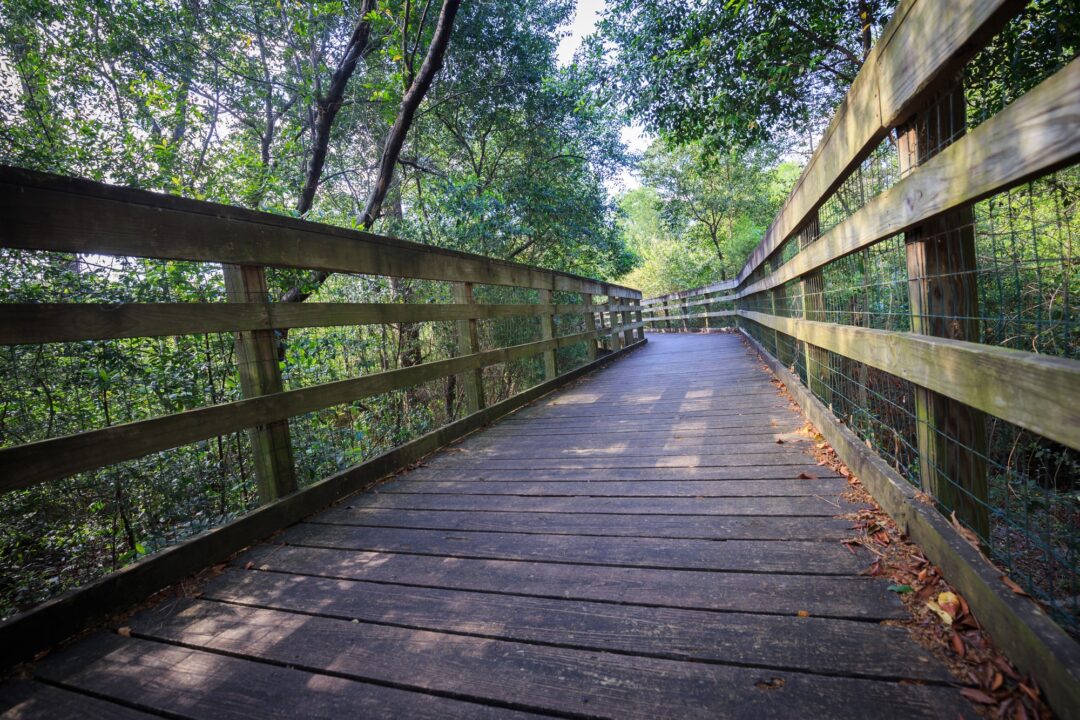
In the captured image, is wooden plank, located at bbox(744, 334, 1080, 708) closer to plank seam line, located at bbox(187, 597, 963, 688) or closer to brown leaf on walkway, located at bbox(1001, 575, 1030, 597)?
brown leaf on walkway, located at bbox(1001, 575, 1030, 597)

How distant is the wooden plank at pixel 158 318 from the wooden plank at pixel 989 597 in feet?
7.74

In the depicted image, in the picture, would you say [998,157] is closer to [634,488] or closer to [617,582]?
[617,582]

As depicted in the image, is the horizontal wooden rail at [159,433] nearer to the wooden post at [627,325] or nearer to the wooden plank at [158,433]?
the wooden plank at [158,433]

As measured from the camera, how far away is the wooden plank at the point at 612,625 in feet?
3.69

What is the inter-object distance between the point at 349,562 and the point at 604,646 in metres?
1.05

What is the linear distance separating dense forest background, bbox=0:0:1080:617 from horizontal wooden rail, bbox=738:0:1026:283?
200mm

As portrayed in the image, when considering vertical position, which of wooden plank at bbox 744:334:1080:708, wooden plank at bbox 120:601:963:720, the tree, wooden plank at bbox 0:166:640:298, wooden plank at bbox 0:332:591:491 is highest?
the tree

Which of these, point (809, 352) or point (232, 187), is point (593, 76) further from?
point (809, 352)

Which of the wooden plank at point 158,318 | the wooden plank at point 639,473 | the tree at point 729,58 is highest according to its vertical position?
the tree at point 729,58

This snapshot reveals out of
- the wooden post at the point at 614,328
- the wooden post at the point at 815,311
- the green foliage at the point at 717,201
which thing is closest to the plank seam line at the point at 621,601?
the wooden post at the point at 815,311

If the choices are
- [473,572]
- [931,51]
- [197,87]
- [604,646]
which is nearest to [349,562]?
[473,572]

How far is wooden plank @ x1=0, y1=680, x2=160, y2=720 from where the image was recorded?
1.17m

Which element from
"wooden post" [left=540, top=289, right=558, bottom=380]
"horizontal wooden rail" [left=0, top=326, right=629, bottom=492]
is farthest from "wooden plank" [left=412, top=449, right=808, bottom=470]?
"wooden post" [left=540, top=289, right=558, bottom=380]

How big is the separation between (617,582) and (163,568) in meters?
1.51
